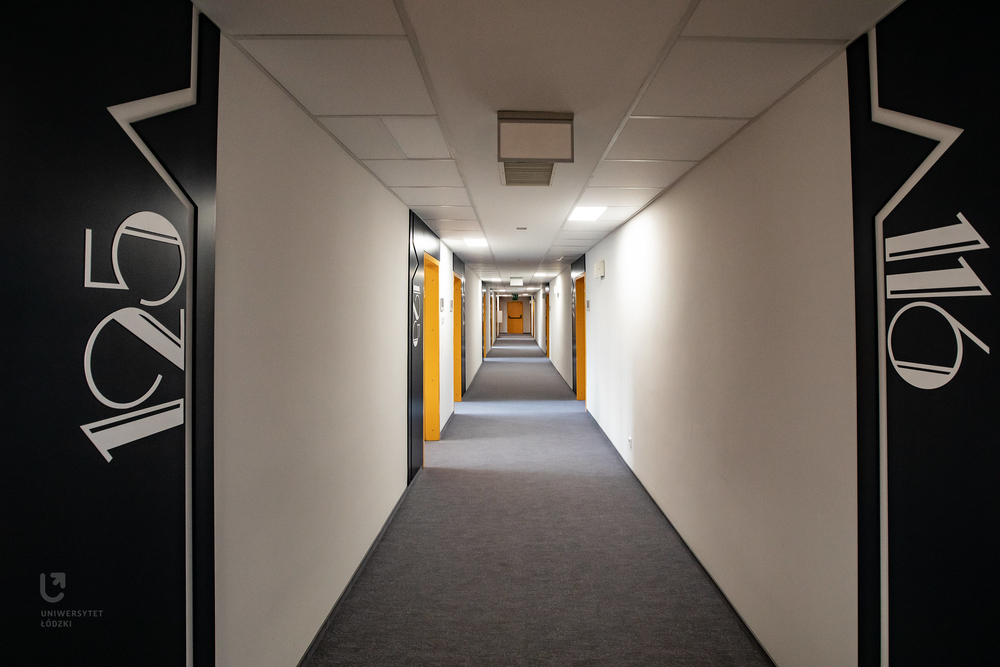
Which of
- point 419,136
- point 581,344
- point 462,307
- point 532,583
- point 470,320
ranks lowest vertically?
point 532,583

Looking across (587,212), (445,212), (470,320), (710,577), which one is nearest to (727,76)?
(587,212)

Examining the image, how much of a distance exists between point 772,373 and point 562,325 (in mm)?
9086

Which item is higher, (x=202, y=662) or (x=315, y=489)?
(x=315, y=489)

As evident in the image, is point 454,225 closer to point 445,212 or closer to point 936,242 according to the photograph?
point 445,212

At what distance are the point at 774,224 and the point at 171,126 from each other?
7.66 ft

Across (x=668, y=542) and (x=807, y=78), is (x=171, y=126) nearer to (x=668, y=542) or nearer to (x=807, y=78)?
(x=807, y=78)

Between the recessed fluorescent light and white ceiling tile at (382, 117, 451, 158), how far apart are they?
1815 mm

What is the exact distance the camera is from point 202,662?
1405 millimetres

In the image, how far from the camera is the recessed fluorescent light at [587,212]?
4.24 m

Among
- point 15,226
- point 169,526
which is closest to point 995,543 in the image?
point 169,526

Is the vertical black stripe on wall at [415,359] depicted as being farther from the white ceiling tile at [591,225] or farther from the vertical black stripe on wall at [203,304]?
the vertical black stripe on wall at [203,304]

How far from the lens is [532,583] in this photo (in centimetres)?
284

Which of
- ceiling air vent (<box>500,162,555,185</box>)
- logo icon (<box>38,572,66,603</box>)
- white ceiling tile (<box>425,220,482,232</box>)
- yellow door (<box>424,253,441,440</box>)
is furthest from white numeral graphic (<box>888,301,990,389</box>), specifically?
yellow door (<box>424,253,441,440</box>)

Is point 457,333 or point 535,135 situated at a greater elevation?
point 535,135
